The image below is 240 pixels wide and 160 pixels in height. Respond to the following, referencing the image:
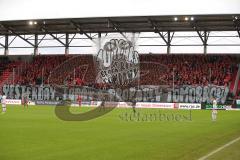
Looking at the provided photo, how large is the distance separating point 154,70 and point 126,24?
7.80 m

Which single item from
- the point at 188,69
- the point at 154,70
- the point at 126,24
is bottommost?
the point at 154,70

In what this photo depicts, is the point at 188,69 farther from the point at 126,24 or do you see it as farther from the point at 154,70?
the point at 126,24

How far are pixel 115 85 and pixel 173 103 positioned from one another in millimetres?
7356

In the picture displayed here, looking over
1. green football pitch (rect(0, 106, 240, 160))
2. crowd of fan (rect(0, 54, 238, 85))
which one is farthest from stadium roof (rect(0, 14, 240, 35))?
green football pitch (rect(0, 106, 240, 160))

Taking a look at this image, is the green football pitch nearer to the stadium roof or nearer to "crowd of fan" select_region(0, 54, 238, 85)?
the stadium roof

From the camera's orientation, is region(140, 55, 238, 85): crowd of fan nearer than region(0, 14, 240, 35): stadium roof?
No

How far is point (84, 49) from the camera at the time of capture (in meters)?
71.4

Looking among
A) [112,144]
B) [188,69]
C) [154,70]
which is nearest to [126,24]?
[154,70]

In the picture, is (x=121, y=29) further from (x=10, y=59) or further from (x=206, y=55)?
(x=10, y=59)

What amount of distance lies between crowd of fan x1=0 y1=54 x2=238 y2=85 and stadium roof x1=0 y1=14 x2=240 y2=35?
4855 millimetres

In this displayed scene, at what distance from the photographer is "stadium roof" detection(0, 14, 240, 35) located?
57719 millimetres

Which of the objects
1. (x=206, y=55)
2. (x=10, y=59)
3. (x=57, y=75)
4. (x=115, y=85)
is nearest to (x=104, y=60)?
(x=115, y=85)

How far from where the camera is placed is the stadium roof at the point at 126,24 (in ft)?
189

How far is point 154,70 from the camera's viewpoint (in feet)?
215
